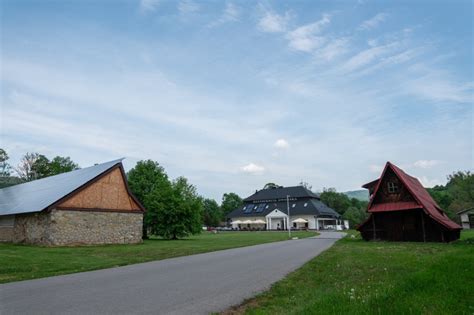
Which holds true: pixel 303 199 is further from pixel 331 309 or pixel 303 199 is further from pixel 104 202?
pixel 331 309

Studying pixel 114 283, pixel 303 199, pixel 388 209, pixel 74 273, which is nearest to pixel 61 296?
pixel 114 283

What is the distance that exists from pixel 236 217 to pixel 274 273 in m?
69.2

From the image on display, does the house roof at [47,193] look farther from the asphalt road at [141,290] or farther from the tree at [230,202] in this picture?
the tree at [230,202]

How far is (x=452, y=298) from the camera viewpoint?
661 centimetres

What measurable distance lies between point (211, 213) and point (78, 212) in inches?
2794

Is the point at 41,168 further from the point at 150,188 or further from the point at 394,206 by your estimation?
the point at 394,206

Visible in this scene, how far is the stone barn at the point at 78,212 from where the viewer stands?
996 inches

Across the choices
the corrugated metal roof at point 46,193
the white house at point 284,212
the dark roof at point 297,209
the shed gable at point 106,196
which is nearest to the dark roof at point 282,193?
the white house at point 284,212

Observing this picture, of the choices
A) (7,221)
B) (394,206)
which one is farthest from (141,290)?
(7,221)

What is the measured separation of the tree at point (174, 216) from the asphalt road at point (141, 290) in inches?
940

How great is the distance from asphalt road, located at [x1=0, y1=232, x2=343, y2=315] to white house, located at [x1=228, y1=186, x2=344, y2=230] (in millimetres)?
53852

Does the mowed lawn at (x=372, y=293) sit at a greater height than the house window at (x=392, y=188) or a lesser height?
lesser

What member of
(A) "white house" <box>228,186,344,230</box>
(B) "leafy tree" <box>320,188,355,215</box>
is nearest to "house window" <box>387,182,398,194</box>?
(A) "white house" <box>228,186,344,230</box>

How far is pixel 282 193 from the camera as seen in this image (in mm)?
80312
